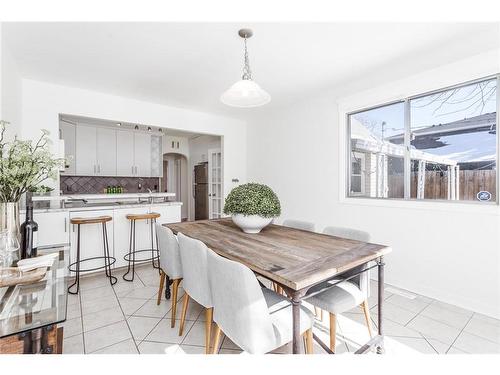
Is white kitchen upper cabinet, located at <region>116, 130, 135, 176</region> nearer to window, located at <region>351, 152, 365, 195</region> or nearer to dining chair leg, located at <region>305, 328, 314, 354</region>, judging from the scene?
window, located at <region>351, 152, 365, 195</region>

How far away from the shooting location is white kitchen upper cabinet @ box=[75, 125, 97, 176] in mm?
5035

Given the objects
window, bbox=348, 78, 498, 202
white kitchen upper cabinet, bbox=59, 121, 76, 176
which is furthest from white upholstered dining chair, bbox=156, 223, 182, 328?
white kitchen upper cabinet, bbox=59, 121, 76, 176

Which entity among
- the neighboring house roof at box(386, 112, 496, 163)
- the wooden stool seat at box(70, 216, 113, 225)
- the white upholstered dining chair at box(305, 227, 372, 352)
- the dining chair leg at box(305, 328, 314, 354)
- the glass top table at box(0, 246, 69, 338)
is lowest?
the dining chair leg at box(305, 328, 314, 354)

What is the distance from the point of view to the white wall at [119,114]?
3.16 metres

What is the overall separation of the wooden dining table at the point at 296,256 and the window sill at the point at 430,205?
1.30m

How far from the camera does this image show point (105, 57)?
2629 millimetres

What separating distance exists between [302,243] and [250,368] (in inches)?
41.8

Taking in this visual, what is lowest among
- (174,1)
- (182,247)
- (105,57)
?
(182,247)

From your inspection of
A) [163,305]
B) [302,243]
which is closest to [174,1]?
[302,243]

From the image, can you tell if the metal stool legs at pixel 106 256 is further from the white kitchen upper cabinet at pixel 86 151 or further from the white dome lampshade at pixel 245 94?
the white kitchen upper cabinet at pixel 86 151

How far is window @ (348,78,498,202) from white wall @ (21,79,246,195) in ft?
7.83

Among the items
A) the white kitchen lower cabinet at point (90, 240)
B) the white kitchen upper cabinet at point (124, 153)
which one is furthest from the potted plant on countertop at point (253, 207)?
the white kitchen upper cabinet at point (124, 153)

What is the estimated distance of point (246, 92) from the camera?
198 centimetres

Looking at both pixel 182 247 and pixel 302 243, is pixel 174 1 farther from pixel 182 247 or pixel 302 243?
pixel 302 243
